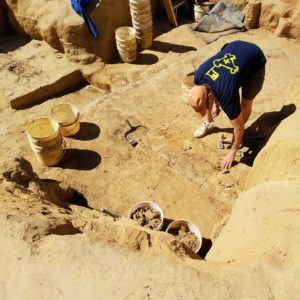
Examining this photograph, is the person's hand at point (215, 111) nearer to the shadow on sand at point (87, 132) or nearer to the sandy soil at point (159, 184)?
the sandy soil at point (159, 184)

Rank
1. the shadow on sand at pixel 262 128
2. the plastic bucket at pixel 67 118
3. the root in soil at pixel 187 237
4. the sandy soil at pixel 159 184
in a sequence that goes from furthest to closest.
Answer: the plastic bucket at pixel 67 118, the shadow on sand at pixel 262 128, the root in soil at pixel 187 237, the sandy soil at pixel 159 184

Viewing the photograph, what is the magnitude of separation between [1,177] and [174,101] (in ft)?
11.2

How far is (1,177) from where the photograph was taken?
433 centimetres

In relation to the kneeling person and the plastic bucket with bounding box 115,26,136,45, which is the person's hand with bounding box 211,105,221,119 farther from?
the plastic bucket with bounding box 115,26,136,45

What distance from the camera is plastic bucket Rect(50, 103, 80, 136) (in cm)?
626

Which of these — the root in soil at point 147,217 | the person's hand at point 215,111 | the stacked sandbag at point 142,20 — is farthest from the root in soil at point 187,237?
the stacked sandbag at point 142,20

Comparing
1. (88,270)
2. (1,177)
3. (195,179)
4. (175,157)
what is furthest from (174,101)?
(88,270)

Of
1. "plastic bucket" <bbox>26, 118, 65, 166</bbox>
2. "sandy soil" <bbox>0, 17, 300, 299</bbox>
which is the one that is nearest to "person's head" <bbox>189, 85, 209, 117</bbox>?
"sandy soil" <bbox>0, 17, 300, 299</bbox>

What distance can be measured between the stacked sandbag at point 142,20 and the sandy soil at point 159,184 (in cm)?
26

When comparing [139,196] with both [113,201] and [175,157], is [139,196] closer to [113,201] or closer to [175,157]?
[113,201]

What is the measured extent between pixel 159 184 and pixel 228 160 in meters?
1.02

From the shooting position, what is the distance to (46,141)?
5.64m

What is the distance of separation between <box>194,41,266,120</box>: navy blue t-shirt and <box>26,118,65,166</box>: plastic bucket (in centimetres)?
234

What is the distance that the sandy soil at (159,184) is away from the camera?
9.37 ft
